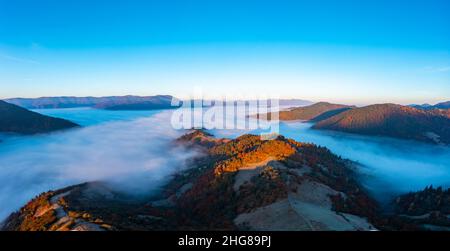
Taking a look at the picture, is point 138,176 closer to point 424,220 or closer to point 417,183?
point 424,220

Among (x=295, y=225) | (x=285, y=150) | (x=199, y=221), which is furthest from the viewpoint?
(x=285, y=150)

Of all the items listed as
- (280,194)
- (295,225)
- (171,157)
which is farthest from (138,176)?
(295,225)

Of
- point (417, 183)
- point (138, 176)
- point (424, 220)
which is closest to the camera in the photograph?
point (424, 220)

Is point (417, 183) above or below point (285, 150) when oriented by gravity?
below
